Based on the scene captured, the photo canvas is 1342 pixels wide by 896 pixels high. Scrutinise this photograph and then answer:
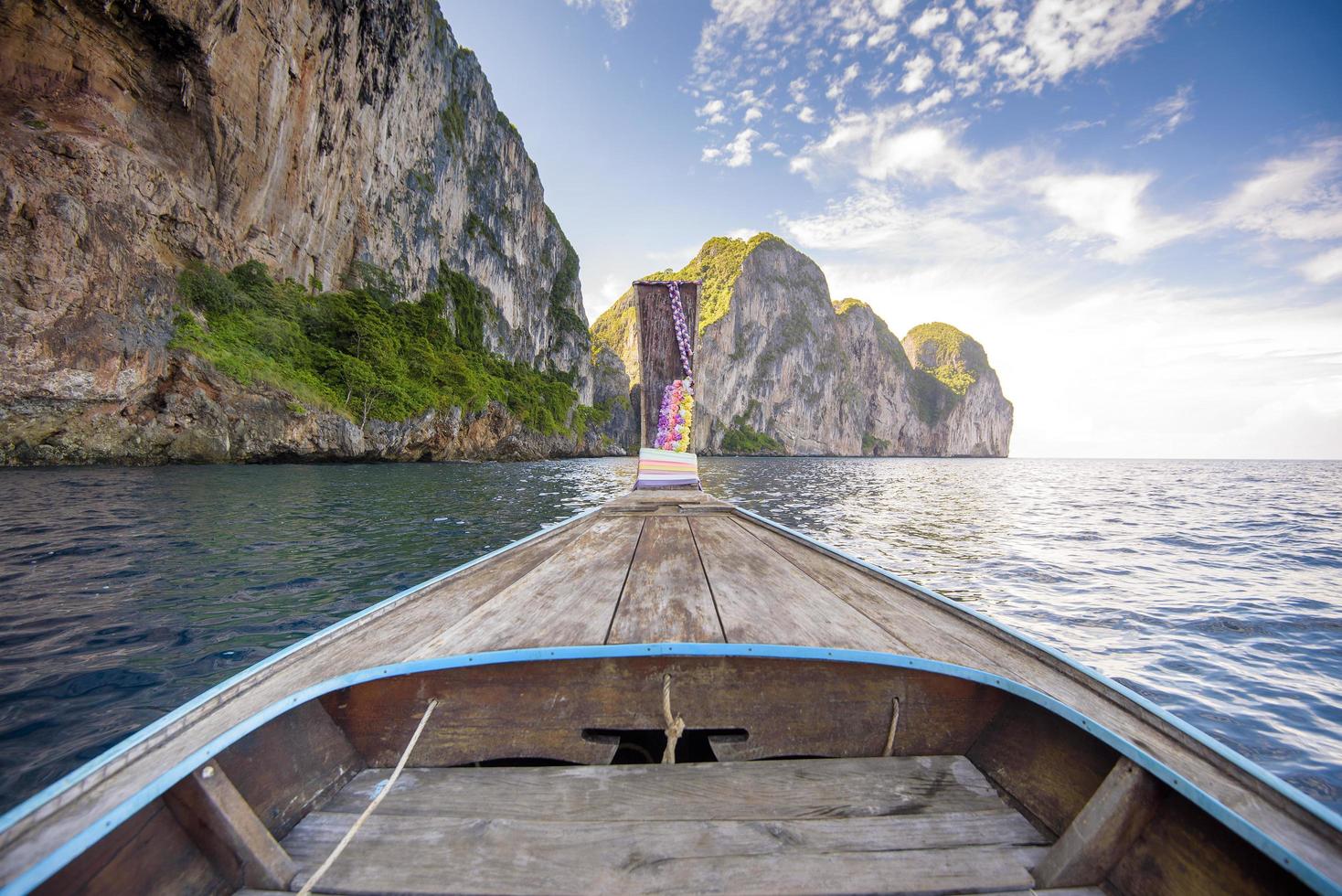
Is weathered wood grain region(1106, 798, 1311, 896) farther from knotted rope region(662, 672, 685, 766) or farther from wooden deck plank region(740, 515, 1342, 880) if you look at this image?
knotted rope region(662, 672, 685, 766)

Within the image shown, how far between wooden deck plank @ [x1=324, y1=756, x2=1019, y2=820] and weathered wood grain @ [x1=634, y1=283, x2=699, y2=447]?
7.67 metres

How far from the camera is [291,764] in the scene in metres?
1.53

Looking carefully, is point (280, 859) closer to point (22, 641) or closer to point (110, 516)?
point (22, 641)

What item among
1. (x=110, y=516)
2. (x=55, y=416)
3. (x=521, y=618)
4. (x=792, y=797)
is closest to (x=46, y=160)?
(x=55, y=416)

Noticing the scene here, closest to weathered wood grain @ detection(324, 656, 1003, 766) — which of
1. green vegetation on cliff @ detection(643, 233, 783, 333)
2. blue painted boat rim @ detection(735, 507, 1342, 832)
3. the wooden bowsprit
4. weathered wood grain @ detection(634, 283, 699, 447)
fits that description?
blue painted boat rim @ detection(735, 507, 1342, 832)

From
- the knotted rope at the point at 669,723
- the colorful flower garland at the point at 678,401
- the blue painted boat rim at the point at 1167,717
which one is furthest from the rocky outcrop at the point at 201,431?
the blue painted boat rim at the point at 1167,717

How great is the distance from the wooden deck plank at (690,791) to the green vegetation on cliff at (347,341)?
25694mm

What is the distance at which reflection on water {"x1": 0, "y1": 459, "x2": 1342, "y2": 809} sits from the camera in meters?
3.10

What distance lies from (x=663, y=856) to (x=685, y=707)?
56 cm

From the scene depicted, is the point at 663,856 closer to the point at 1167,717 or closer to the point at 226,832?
the point at 226,832

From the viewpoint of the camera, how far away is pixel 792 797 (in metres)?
1.57

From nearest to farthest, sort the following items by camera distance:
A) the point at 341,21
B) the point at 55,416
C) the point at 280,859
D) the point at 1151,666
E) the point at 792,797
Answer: the point at 280,859
the point at 792,797
the point at 1151,666
the point at 55,416
the point at 341,21

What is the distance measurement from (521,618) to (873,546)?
295 inches

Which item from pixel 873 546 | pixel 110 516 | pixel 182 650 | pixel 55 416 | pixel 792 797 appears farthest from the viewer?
pixel 55 416
